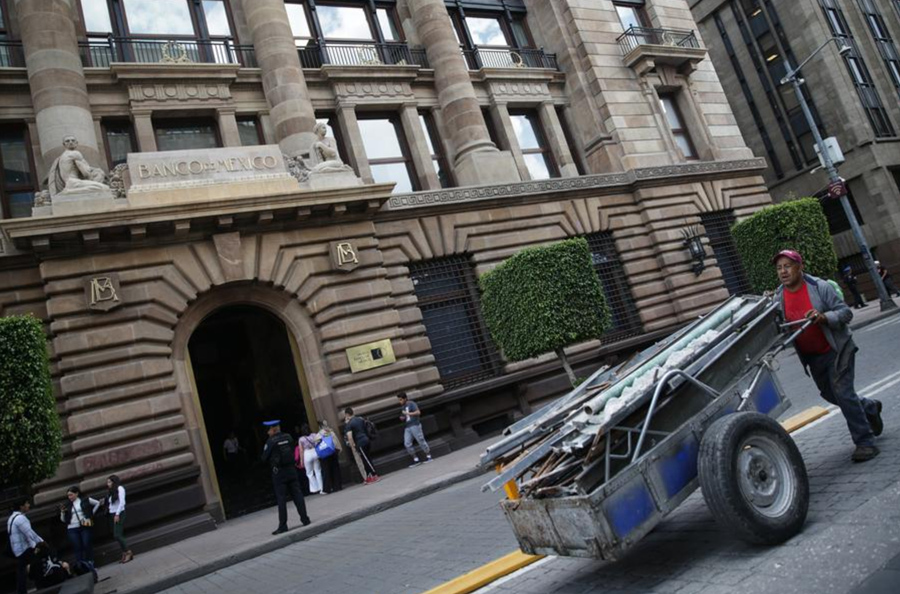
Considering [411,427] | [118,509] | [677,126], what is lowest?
[411,427]

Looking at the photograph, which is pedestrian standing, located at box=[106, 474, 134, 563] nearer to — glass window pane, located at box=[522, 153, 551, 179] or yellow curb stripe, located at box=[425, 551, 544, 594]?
yellow curb stripe, located at box=[425, 551, 544, 594]

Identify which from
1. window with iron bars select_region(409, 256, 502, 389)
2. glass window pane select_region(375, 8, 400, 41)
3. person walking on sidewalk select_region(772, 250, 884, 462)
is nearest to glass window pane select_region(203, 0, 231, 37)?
glass window pane select_region(375, 8, 400, 41)

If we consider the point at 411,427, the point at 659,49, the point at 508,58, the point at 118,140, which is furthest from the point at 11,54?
the point at 659,49

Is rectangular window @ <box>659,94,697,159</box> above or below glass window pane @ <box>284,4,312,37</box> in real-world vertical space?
below

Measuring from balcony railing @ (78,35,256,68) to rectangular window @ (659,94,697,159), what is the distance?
53.2 feet

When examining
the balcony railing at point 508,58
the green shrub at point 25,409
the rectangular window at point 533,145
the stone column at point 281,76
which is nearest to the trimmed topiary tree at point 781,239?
the rectangular window at point 533,145

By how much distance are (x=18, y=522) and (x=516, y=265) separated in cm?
1131

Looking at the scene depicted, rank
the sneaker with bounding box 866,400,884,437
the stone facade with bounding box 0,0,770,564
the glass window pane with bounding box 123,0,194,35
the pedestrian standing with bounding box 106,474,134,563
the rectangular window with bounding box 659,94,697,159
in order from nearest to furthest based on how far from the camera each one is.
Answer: the sneaker with bounding box 866,400,884,437
the pedestrian standing with bounding box 106,474,134,563
the stone facade with bounding box 0,0,770,564
the glass window pane with bounding box 123,0,194,35
the rectangular window with bounding box 659,94,697,159

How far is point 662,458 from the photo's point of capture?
4281mm

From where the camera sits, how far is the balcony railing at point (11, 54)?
1588 cm

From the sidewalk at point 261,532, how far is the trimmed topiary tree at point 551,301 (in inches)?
126

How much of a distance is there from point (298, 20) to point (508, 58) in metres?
7.87

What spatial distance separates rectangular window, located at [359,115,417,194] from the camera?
19703 mm

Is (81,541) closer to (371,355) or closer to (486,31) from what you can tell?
(371,355)
